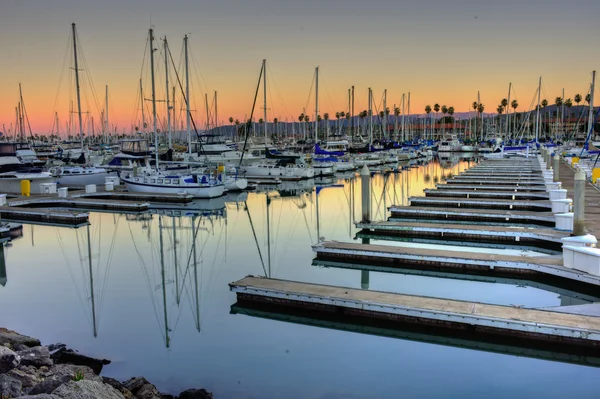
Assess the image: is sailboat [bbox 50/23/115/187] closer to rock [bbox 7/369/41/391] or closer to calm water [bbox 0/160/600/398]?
calm water [bbox 0/160/600/398]

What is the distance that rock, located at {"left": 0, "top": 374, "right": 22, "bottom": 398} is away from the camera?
590 cm

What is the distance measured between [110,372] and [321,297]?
13.8 feet

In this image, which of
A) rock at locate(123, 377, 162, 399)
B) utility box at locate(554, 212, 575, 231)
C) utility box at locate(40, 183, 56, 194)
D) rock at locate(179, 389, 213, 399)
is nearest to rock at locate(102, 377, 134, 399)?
rock at locate(123, 377, 162, 399)

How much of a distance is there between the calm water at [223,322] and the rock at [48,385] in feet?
7.07

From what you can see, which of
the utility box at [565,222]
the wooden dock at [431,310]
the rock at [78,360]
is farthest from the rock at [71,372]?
the utility box at [565,222]

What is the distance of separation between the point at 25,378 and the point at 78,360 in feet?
6.93

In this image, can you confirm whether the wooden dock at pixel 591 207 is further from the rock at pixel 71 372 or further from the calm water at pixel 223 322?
the rock at pixel 71 372

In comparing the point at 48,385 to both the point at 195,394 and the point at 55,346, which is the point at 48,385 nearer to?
the point at 195,394

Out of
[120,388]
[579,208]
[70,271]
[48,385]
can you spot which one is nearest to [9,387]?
[48,385]

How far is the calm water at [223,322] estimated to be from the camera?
323 inches

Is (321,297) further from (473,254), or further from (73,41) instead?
(73,41)

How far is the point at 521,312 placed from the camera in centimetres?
936

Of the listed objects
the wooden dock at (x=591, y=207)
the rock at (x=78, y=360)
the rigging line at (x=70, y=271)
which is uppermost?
the wooden dock at (x=591, y=207)

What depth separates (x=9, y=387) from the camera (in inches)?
237
